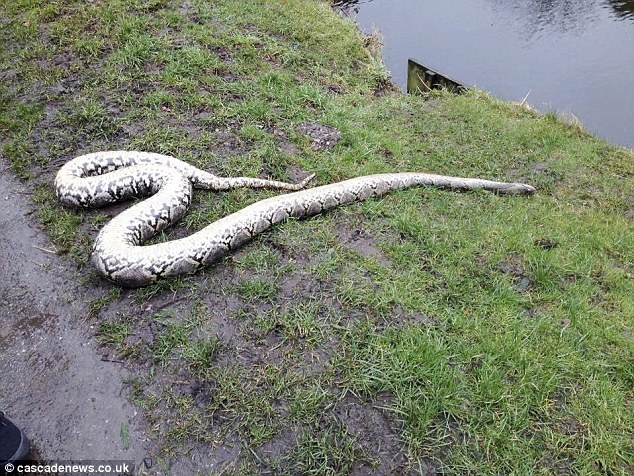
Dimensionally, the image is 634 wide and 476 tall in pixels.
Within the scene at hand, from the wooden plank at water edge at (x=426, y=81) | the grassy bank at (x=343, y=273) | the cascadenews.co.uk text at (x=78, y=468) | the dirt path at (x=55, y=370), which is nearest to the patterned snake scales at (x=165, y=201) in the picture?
the grassy bank at (x=343, y=273)

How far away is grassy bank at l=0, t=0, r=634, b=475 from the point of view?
346 cm

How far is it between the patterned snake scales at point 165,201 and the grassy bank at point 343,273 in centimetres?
15

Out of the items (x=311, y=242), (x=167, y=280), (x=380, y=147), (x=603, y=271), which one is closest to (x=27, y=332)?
(x=167, y=280)

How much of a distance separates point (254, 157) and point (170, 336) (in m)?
2.76

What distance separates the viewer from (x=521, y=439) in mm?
3461

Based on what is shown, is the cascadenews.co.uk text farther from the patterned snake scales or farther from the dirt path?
the patterned snake scales

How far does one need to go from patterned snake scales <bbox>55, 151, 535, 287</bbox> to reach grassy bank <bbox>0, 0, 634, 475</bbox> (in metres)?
0.15

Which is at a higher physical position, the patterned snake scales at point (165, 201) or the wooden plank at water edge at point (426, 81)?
the patterned snake scales at point (165, 201)

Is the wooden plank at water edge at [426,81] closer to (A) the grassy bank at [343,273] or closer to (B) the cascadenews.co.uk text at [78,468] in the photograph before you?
(A) the grassy bank at [343,273]

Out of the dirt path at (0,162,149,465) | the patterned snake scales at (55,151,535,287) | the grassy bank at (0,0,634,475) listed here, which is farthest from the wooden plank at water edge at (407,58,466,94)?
the dirt path at (0,162,149,465)

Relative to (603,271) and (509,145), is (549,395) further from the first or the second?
(509,145)

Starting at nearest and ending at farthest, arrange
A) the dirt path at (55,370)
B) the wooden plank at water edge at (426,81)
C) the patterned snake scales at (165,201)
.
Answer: the dirt path at (55,370), the patterned snake scales at (165,201), the wooden plank at water edge at (426,81)

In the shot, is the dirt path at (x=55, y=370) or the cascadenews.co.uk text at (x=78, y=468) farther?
the dirt path at (x=55, y=370)

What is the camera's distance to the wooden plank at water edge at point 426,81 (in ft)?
31.5
